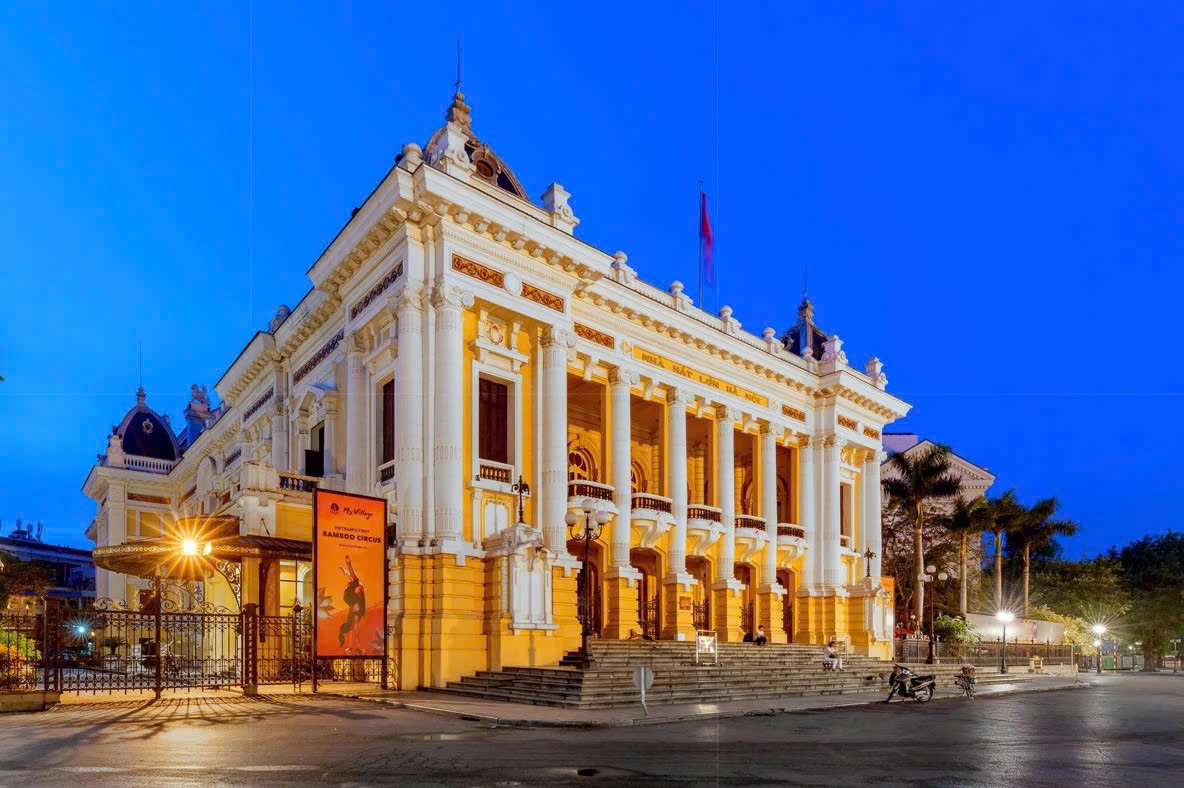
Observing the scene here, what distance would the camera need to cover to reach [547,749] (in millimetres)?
13898

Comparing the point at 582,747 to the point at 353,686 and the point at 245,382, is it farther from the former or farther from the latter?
the point at 245,382

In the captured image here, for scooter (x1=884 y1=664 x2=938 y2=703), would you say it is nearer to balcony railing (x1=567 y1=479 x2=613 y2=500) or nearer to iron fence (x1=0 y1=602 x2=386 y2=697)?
balcony railing (x1=567 y1=479 x2=613 y2=500)

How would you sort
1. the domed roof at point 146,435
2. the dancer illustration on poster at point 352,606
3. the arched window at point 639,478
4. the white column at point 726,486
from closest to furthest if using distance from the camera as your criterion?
1. the dancer illustration on poster at point 352,606
2. the white column at point 726,486
3. the arched window at point 639,478
4. the domed roof at point 146,435

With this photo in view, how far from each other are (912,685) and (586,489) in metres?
11.0

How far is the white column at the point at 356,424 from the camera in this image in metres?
28.7

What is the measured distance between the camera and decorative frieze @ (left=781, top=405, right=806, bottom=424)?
41.0m

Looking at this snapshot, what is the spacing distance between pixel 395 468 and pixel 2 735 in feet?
40.2

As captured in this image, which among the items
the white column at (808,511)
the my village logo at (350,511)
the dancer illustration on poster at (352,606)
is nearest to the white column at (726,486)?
the white column at (808,511)

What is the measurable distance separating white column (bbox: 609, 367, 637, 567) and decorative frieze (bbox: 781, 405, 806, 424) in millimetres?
9797

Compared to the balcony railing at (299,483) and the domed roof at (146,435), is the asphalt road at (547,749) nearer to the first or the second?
the balcony railing at (299,483)

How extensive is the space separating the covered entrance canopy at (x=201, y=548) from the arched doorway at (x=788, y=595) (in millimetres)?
21167

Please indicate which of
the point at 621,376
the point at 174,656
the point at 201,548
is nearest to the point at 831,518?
the point at 621,376

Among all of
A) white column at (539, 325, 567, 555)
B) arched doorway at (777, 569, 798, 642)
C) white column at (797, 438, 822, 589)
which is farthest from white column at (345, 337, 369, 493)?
white column at (797, 438, 822, 589)

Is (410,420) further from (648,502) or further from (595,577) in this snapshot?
(648,502)
